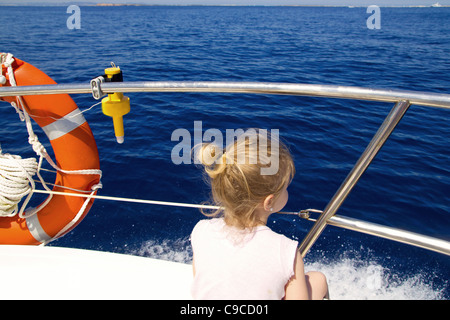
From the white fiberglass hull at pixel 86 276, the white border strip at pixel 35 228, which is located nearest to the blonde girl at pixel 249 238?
the white fiberglass hull at pixel 86 276

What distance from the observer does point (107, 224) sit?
120 inches

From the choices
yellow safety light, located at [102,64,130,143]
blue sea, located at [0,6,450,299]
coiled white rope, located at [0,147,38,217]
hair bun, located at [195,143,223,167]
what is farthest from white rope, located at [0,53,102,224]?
blue sea, located at [0,6,450,299]

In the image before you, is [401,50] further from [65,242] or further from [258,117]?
[65,242]

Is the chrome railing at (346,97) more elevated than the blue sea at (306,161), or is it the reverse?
the chrome railing at (346,97)

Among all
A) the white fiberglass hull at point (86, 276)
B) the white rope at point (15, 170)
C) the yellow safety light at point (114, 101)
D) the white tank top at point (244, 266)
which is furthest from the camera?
the white rope at point (15, 170)

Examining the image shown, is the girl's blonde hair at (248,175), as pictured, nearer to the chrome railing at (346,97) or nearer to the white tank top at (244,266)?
the white tank top at (244,266)

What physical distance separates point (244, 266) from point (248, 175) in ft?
0.87

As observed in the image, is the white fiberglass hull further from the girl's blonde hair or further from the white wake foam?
the white wake foam

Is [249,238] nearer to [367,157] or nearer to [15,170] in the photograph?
[367,157]

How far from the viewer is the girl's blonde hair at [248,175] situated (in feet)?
3.33

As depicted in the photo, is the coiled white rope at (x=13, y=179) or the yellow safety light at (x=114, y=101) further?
the coiled white rope at (x=13, y=179)

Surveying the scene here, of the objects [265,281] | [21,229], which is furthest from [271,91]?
[21,229]
